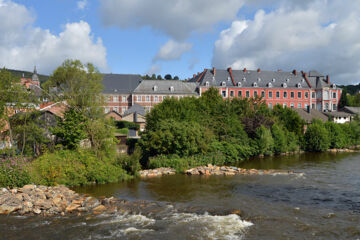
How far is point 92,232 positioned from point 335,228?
1077 cm

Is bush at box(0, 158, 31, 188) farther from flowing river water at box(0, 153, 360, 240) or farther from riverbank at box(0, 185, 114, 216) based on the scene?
flowing river water at box(0, 153, 360, 240)

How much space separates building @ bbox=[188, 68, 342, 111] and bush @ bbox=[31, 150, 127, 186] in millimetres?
46579

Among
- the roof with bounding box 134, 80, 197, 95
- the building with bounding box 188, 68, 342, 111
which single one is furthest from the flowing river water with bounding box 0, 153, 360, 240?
the building with bounding box 188, 68, 342, 111

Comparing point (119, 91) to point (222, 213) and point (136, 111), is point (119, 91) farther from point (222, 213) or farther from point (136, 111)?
point (222, 213)

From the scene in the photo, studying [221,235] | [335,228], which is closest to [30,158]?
[221,235]

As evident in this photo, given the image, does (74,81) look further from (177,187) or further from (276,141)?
(276,141)

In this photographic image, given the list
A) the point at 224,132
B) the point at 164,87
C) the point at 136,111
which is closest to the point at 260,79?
the point at 164,87

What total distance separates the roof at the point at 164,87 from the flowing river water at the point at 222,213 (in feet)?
141

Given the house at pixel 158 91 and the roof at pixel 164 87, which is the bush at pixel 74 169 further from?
the roof at pixel 164 87

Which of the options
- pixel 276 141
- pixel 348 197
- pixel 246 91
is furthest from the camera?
pixel 246 91

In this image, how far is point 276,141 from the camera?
37.6 metres

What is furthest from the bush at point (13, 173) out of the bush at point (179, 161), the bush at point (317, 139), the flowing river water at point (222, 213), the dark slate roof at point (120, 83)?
the dark slate roof at point (120, 83)

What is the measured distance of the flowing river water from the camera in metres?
13.1

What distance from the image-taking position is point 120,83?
67.9 meters
